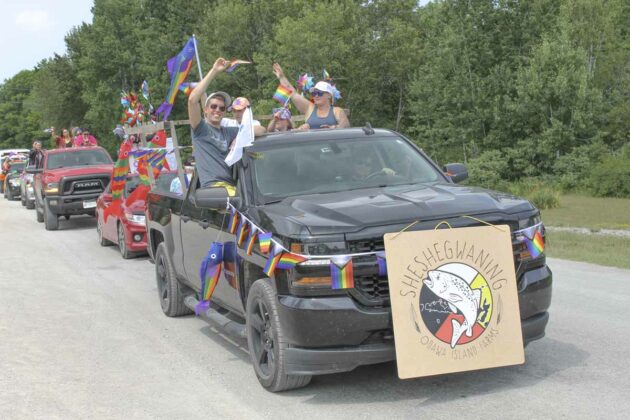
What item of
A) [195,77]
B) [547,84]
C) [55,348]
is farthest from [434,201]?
[195,77]

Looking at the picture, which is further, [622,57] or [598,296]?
[622,57]

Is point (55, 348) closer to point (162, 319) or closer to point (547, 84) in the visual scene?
point (162, 319)

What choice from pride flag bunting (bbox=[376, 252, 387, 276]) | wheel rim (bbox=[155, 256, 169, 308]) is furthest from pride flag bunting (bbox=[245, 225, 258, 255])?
wheel rim (bbox=[155, 256, 169, 308])

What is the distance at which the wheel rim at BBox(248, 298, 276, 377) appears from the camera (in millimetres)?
5891

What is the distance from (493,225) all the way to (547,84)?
4039cm

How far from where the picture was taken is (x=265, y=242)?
5793 millimetres

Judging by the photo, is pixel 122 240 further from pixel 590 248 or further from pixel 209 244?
pixel 590 248

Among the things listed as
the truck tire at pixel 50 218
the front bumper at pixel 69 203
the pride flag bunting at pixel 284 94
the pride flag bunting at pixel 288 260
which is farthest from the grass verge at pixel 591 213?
the pride flag bunting at pixel 288 260

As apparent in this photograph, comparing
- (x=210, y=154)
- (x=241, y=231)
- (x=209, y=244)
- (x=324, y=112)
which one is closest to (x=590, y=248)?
(x=324, y=112)

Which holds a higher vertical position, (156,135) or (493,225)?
(156,135)

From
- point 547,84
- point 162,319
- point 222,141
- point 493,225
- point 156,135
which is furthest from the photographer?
point 547,84

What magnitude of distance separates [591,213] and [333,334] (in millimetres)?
24070

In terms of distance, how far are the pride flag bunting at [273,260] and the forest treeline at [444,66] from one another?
33220 mm

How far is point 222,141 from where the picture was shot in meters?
7.76
